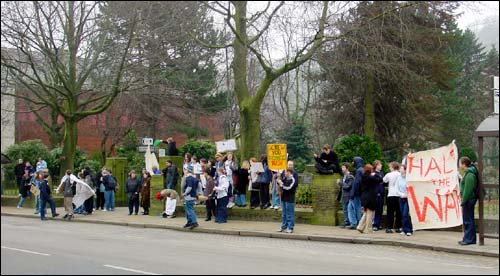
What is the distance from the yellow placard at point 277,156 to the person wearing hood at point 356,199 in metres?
2.34

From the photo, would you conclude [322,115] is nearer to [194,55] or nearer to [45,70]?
[194,55]

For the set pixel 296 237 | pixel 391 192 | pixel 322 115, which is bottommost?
pixel 296 237

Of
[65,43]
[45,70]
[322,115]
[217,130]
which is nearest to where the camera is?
[65,43]

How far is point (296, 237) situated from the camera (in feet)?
60.3

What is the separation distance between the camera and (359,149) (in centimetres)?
2628

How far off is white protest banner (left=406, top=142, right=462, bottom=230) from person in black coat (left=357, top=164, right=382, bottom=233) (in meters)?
1.08

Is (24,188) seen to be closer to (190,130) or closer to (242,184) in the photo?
(242,184)

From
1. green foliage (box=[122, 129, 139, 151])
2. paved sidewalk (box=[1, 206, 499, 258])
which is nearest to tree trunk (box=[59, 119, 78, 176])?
green foliage (box=[122, 129, 139, 151])

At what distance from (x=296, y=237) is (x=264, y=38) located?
10.2 meters

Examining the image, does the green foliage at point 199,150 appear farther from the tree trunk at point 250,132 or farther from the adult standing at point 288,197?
the adult standing at point 288,197

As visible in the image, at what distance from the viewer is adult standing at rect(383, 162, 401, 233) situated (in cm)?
1825

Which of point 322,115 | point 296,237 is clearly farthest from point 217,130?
point 296,237

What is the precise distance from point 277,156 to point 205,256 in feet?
24.2

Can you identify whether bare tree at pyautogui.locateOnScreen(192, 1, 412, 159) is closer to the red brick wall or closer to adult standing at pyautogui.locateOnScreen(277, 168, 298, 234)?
adult standing at pyautogui.locateOnScreen(277, 168, 298, 234)
